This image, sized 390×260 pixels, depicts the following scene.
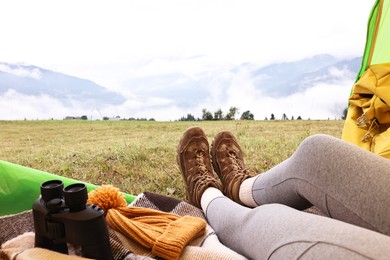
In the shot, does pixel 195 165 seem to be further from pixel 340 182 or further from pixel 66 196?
pixel 66 196

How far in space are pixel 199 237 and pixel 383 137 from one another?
0.64 meters

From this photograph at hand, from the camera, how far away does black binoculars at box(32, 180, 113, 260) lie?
66 centimetres

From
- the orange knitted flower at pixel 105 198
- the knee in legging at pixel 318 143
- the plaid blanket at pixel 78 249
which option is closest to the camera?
the plaid blanket at pixel 78 249

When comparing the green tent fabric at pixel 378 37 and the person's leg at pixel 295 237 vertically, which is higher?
the green tent fabric at pixel 378 37

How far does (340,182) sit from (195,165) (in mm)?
758

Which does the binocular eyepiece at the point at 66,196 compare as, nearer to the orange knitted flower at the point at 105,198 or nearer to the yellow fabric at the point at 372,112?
the orange knitted flower at the point at 105,198

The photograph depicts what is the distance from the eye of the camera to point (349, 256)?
562 mm

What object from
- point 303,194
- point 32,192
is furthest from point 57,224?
point 32,192

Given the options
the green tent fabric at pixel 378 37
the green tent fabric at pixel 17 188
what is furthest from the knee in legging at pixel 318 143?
the green tent fabric at pixel 17 188

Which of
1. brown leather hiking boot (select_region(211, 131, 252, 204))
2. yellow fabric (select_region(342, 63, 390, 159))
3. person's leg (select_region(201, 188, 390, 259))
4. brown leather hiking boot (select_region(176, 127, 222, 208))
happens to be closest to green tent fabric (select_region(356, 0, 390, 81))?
yellow fabric (select_region(342, 63, 390, 159))

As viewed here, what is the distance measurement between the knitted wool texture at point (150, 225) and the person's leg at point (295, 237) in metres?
0.11

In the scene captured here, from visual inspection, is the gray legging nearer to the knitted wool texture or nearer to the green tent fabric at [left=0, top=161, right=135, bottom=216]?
the knitted wool texture

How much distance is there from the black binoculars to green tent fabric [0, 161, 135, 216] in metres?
0.60

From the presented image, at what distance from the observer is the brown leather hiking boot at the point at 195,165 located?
136 cm
